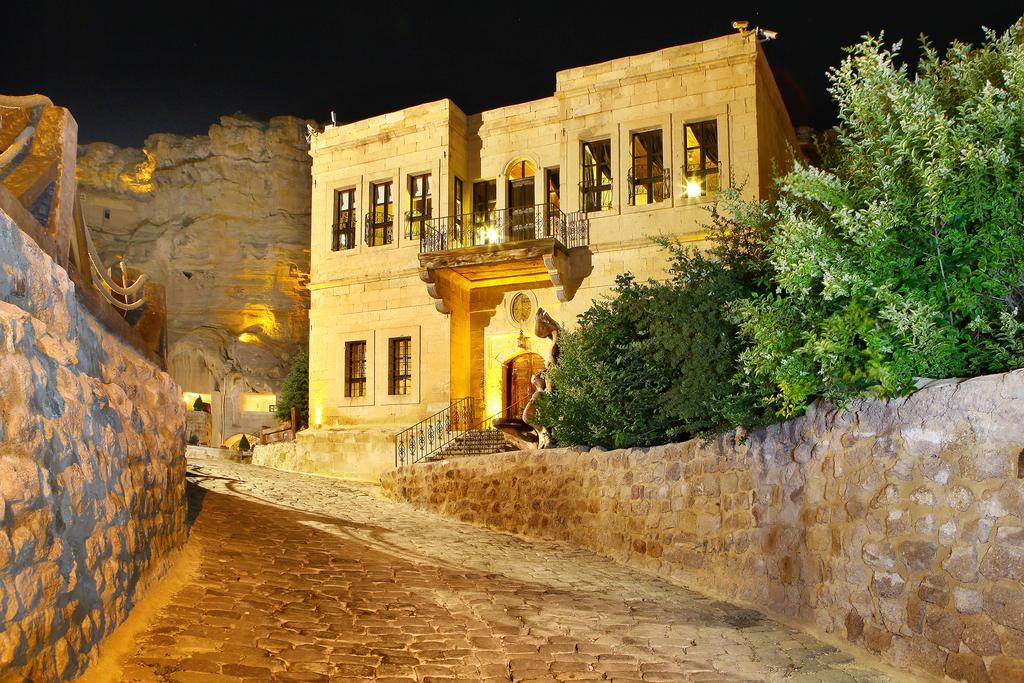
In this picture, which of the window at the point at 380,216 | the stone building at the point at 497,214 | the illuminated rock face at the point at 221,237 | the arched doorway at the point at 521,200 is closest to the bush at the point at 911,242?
the stone building at the point at 497,214

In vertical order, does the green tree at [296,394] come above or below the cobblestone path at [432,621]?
above

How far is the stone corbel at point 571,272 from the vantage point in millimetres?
20828

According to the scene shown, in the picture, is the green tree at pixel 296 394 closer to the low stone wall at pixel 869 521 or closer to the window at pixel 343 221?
the window at pixel 343 221

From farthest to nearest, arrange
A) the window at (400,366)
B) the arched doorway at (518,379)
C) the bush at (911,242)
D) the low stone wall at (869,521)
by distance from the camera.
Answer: the window at (400,366)
the arched doorway at (518,379)
the bush at (911,242)
the low stone wall at (869,521)

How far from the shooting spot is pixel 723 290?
9914 millimetres

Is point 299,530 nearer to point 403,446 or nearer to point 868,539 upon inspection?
point 868,539

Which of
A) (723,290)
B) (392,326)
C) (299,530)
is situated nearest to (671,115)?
(392,326)

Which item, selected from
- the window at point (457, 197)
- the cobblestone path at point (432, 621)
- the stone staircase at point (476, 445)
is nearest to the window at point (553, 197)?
the window at point (457, 197)

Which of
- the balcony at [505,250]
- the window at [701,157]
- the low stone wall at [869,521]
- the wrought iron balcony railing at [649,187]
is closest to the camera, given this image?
the low stone wall at [869,521]

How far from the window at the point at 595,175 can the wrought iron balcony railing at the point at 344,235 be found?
7050mm

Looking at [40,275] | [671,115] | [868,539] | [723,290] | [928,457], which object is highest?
[671,115]

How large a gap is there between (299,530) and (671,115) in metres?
13.9

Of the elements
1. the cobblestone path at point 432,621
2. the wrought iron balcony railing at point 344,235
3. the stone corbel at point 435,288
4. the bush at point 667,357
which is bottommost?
the cobblestone path at point 432,621

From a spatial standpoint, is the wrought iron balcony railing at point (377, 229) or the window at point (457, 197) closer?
the window at point (457, 197)
